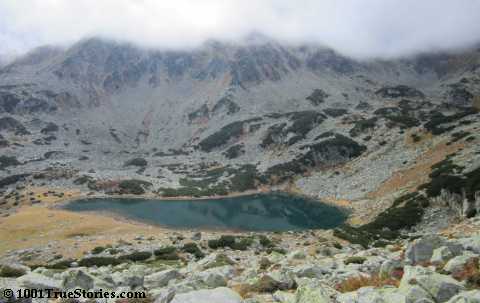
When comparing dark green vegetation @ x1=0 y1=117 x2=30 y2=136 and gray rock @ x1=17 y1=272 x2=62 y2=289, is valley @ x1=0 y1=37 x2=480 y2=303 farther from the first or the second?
dark green vegetation @ x1=0 y1=117 x2=30 y2=136

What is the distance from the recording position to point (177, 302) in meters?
11.9

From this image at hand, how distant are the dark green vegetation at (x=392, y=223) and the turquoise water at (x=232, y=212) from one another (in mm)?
11520

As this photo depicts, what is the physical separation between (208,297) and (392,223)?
42.4 metres

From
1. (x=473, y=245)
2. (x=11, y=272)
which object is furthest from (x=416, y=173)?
(x=11, y=272)

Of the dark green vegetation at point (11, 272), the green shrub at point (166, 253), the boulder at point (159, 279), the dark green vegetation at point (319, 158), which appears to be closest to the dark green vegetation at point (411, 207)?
the green shrub at point (166, 253)

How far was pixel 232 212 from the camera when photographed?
77.2m

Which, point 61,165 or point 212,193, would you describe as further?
point 61,165

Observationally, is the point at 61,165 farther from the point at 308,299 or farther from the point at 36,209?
the point at 308,299

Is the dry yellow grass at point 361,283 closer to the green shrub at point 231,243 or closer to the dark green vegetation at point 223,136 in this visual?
the green shrub at point 231,243

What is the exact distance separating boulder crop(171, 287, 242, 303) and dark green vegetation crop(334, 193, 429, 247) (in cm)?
3032

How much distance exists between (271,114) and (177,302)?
152745mm

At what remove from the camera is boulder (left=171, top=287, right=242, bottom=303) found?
11.8 meters

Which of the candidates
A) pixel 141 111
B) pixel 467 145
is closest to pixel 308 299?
pixel 467 145

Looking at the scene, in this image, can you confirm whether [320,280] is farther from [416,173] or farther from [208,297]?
[416,173]
